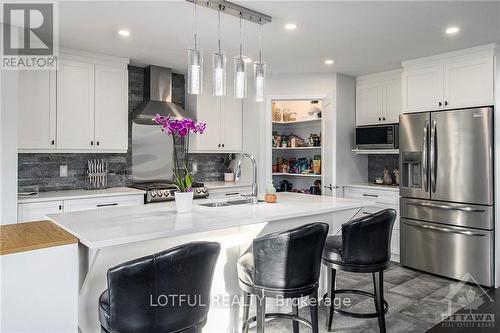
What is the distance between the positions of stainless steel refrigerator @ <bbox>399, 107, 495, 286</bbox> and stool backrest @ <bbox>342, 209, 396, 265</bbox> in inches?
70.4

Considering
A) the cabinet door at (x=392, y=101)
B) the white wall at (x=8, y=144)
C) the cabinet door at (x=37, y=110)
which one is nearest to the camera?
the white wall at (x=8, y=144)

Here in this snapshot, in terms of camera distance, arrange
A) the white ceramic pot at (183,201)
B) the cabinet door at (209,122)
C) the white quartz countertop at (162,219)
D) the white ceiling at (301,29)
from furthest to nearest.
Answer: the cabinet door at (209,122) → the white ceiling at (301,29) → the white ceramic pot at (183,201) → the white quartz countertop at (162,219)

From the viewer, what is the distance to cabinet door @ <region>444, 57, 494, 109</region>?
3.61m

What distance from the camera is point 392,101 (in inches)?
185

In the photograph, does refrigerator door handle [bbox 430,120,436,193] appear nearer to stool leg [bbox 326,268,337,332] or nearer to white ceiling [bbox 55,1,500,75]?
white ceiling [bbox 55,1,500,75]

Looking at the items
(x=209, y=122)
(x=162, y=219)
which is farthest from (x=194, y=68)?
(x=209, y=122)

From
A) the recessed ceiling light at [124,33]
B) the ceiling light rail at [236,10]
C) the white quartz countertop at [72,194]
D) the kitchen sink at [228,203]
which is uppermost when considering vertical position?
the recessed ceiling light at [124,33]

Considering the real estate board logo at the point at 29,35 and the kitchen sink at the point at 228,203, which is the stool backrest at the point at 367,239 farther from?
the real estate board logo at the point at 29,35

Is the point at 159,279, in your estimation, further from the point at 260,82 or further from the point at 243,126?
the point at 243,126

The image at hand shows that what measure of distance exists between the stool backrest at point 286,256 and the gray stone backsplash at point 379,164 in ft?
11.2

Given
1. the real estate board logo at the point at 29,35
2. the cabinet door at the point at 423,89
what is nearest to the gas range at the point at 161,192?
the real estate board logo at the point at 29,35

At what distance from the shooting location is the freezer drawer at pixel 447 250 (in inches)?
141

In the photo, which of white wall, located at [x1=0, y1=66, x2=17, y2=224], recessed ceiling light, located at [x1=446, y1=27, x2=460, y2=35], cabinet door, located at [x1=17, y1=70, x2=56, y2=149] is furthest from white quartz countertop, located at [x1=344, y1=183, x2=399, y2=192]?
white wall, located at [x1=0, y1=66, x2=17, y2=224]

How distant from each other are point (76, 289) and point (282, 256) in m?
1.02
